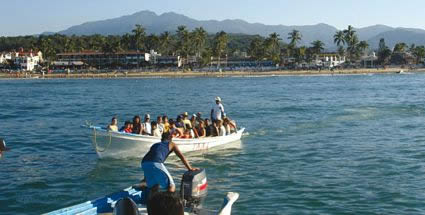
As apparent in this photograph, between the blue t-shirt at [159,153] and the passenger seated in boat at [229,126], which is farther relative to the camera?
the passenger seated in boat at [229,126]

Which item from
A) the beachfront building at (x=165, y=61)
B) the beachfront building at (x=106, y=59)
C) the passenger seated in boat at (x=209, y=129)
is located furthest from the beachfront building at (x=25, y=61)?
the passenger seated in boat at (x=209, y=129)

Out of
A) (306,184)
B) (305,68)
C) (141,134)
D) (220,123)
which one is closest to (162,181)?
(306,184)

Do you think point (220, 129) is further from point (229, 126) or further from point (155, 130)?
point (155, 130)

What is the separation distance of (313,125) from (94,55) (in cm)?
16589

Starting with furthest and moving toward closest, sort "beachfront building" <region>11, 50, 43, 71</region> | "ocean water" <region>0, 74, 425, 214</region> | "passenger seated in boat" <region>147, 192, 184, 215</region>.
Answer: "beachfront building" <region>11, 50, 43, 71</region>, "ocean water" <region>0, 74, 425, 214</region>, "passenger seated in boat" <region>147, 192, 184, 215</region>

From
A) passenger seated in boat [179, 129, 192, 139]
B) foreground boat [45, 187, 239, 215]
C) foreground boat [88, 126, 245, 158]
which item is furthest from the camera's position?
passenger seated in boat [179, 129, 192, 139]

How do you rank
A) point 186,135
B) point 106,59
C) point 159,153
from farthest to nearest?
point 106,59 < point 186,135 < point 159,153

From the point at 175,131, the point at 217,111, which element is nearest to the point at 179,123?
the point at 175,131

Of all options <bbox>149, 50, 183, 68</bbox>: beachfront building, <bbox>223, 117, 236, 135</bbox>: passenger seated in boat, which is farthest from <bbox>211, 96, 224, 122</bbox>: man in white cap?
<bbox>149, 50, 183, 68</bbox>: beachfront building

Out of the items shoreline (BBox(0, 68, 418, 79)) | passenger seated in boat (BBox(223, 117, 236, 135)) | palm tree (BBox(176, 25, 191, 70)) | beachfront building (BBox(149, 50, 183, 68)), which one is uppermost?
palm tree (BBox(176, 25, 191, 70))

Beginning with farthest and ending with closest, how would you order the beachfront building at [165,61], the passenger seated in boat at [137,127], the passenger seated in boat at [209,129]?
the beachfront building at [165,61], the passenger seated in boat at [209,129], the passenger seated in boat at [137,127]

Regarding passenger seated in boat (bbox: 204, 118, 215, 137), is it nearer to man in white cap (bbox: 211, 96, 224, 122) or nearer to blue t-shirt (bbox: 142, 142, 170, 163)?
man in white cap (bbox: 211, 96, 224, 122)

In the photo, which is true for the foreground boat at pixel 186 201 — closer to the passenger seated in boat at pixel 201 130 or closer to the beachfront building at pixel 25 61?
the passenger seated in boat at pixel 201 130

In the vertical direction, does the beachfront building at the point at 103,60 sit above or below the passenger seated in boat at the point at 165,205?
above
